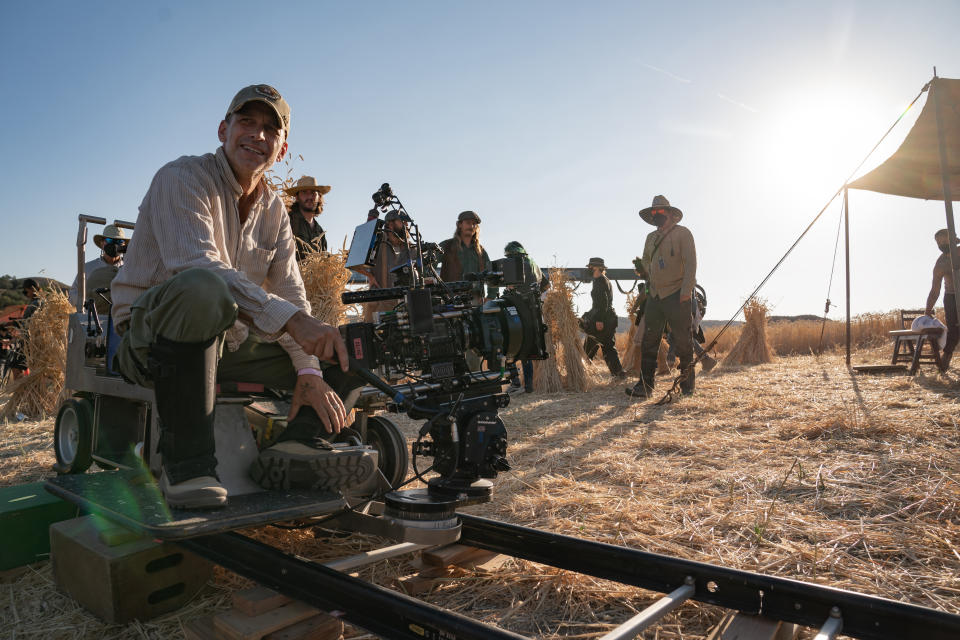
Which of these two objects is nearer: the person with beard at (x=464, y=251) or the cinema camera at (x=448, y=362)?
the cinema camera at (x=448, y=362)

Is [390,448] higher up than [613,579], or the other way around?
[390,448]

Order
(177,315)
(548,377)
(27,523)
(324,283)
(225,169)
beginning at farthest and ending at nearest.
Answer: (548,377) → (324,283) → (27,523) → (225,169) → (177,315)

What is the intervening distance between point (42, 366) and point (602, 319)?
7358mm

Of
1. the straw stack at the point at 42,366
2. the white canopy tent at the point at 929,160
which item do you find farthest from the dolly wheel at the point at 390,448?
the straw stack at the point at 42,366

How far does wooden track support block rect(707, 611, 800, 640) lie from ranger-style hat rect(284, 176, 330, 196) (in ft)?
14.4

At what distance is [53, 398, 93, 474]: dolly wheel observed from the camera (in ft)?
10.4

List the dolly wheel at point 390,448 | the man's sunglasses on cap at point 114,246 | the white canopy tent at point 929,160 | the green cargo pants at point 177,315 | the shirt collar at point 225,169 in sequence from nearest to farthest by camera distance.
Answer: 1. the green cargo pants at point 177,315
2. the shirt collar at point 225,169
3. the dolly wheel at point 390,448
4. the man's sunglasses on cap at point 114,246
5. the white canopy tent at point 929,160

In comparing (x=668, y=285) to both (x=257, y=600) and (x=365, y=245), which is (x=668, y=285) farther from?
(x=257, y=600)

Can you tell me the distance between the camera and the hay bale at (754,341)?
35.6 feet

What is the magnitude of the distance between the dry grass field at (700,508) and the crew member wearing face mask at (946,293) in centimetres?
250

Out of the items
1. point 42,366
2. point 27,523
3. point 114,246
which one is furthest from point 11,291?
point 27,523

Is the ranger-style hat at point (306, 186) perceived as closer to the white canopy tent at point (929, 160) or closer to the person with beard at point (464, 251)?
the person with beard at point (464, 251)

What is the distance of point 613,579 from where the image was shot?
1.68 m

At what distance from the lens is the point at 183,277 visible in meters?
1.66
